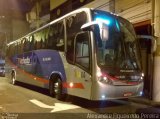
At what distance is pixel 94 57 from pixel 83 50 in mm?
859

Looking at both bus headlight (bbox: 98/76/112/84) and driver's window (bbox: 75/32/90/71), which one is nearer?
bus headlight (bbox: 98/76/112/84)

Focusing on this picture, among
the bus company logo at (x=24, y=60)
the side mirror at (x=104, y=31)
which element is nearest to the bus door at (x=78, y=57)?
the side mirror at (x=104, y=31)

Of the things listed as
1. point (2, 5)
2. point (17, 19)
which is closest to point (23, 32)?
point (17, 19)

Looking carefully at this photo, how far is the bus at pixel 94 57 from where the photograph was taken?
902cm

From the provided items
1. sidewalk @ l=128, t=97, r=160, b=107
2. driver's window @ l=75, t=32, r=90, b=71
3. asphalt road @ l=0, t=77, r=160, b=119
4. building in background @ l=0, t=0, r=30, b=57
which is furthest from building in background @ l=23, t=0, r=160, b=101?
building in background @ l=0, t=0, r=30, b=57

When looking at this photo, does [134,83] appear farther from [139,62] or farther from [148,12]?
[148,12]

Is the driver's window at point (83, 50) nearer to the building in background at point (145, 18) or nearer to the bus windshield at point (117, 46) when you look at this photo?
the bus windshield at point (117, 46)

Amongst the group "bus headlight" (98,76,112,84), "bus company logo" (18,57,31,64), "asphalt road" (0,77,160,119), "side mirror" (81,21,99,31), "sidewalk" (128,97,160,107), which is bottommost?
"sidewalk" (128,97,160,107)

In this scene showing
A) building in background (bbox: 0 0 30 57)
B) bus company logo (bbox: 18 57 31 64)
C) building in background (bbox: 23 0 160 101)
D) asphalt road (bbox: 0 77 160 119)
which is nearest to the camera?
asphalt road (bbox: 0 77 160 119)

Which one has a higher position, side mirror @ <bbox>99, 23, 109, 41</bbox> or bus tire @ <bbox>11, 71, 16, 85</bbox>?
side mirror @ <bbox>99, 23, 109, 41</bbox>

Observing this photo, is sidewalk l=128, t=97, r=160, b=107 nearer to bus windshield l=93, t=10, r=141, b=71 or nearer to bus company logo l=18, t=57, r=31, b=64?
bus windshield l=93, t=10, r=141, b=71

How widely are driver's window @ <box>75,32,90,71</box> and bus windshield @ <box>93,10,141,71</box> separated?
46cm

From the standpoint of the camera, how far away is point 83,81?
9.62 m

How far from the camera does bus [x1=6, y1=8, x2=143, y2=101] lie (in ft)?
29.6
